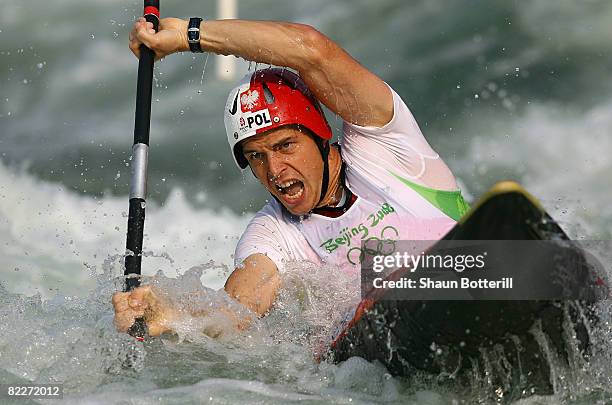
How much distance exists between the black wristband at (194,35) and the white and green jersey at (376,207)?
3.10 feet

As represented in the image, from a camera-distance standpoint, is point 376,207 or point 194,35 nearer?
point 194,35

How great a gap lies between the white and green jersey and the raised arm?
0.49ft

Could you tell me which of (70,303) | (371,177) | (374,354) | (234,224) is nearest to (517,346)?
(374,354)

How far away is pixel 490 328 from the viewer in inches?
120

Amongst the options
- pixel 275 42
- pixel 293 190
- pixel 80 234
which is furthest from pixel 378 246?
pixel 80 234

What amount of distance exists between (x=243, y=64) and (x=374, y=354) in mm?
9945

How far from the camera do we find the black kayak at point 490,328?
2846 millimetres

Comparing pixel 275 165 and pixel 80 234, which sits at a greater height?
pixel 80 234

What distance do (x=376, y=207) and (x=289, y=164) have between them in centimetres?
54

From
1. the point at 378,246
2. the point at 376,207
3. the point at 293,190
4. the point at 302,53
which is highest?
the point at 302,53

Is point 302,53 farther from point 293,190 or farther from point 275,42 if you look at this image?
point 293,190

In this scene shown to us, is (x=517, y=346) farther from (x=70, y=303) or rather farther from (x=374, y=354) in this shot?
(x=70, y=303)

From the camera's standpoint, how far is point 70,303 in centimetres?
521

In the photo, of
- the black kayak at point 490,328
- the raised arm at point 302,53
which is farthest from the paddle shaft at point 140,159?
the black kayak at point 490,328
